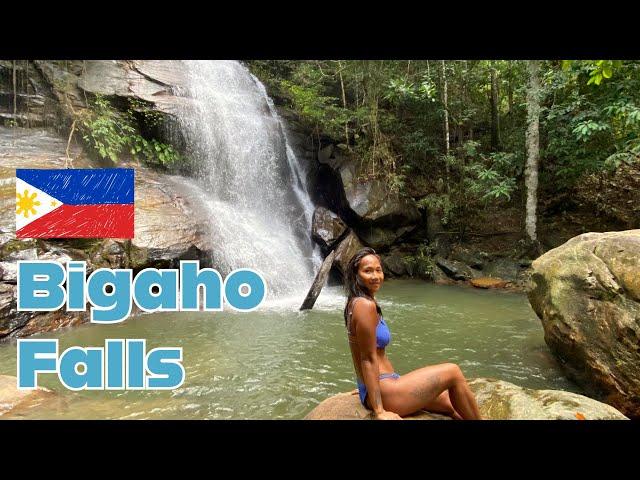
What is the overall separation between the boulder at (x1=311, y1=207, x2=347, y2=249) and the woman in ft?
31.8

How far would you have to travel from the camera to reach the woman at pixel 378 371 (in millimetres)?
2332

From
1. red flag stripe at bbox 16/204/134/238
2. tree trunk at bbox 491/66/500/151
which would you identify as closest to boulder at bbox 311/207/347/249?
red flag stripe at bbox 16/204/134/238

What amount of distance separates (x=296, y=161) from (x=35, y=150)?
7581mm

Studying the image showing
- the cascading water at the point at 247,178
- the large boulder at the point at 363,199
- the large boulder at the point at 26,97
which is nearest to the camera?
the large boulder at the point at 26,97

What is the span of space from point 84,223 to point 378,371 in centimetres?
753

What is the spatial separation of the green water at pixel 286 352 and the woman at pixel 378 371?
2.02 m

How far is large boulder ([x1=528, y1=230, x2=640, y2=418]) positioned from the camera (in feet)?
13.1

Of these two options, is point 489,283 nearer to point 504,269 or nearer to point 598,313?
point 504,269

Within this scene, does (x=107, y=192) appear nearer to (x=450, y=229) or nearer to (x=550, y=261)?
(x=550, y=261)

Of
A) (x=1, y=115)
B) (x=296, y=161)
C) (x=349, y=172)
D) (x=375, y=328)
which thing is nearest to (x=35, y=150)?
(x=1, y=115)

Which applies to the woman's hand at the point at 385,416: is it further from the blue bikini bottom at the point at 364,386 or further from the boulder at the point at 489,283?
the boulder at the point at 489,283

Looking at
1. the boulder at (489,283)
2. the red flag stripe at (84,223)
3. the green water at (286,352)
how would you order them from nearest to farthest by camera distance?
1. the green water at (286,352)
2. the red flag stripe at (84,223)
3. the boulder at (489,283)

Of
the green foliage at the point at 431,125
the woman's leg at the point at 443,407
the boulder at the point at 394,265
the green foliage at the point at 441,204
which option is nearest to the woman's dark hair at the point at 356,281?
the woman's leg at the point at 443,407

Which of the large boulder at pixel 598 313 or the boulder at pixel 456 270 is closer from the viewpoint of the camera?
the large boulder at pixel 598 313
